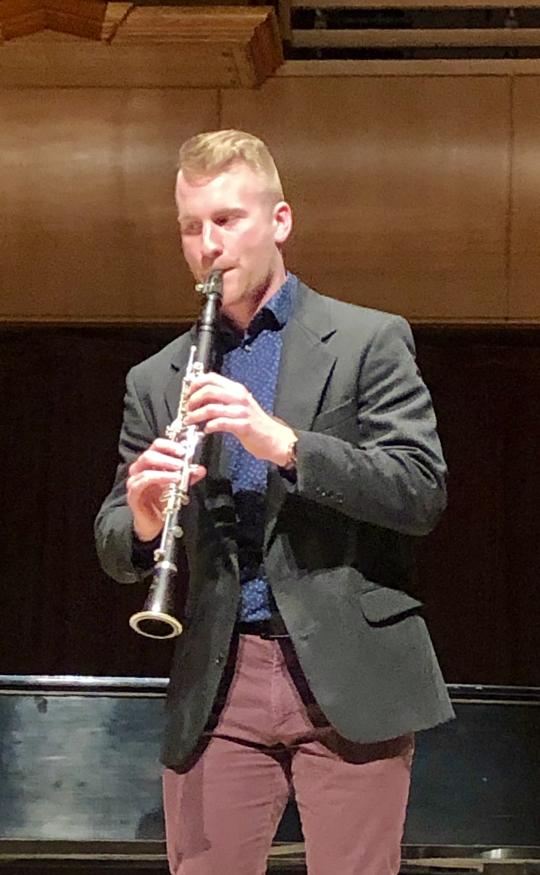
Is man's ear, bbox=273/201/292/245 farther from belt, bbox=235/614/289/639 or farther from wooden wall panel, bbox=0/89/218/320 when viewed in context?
wooden wall panel, bbox=0/89/218/320

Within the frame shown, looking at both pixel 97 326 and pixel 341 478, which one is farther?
pixel 97 326

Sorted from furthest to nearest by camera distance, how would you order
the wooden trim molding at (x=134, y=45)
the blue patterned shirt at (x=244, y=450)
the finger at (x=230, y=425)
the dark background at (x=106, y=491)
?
the dark background at (x=106, y=491), the wooden trim molding at (x=134, y=45), the blue patterned shirt at (x=244, y=450), the finger at (x=230, y=425)

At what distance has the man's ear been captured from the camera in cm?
155

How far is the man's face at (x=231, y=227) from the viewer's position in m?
1.49

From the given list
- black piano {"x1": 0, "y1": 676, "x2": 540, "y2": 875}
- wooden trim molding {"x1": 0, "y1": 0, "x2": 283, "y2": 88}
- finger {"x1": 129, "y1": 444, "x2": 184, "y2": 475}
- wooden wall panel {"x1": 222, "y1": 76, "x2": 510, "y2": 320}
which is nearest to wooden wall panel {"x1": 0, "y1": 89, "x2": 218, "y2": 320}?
wooden trim molding {"x1": 0, "y1": 0, "x2": 283, "y2": 88}

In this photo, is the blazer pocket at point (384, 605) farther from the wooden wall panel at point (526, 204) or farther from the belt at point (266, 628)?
the wooden wall panel at point (526, 204)

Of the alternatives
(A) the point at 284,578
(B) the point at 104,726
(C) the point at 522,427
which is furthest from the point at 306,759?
(C) the point at 522,427

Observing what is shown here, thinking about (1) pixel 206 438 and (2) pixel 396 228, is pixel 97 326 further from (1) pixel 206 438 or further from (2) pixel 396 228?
(1) pixel 206 438

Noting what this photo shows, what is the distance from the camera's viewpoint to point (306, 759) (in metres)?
1.43

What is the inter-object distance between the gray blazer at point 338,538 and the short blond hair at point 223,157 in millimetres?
173

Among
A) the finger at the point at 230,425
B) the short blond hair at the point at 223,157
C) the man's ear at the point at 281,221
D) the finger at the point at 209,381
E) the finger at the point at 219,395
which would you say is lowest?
the finger at the point at 230,425

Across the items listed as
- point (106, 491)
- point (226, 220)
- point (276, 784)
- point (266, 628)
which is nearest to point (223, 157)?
point (226, 220)

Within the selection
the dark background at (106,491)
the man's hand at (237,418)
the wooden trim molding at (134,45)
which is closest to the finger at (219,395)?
the man's hand at (237,418)

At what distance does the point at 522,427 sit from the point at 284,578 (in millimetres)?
2450
